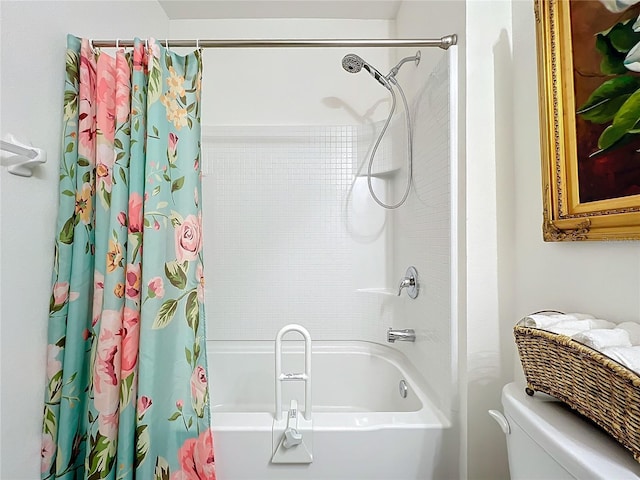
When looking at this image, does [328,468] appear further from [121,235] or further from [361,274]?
[361,274]

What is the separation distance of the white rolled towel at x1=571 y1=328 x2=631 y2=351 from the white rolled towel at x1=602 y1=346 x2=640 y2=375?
0.02m

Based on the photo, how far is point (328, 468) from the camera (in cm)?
117

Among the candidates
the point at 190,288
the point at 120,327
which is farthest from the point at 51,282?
the point at 190,288

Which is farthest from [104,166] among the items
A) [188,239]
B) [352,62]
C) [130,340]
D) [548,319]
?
[548,319]

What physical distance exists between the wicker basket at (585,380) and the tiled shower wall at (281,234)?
1.33 m

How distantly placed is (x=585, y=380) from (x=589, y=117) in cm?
55

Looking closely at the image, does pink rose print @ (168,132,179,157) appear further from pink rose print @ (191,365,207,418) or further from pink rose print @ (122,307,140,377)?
pink rose print @ (191,365,207,418)

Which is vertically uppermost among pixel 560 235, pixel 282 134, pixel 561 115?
pixel 282 134

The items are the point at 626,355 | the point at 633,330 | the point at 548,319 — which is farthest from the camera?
the point at 548,319

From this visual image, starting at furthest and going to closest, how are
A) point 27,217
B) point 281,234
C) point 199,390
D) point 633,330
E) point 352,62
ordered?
point 281,234 → point 352,62 → point 199,390 → point 27,217 → point 633,330

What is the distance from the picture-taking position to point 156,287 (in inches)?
43.1

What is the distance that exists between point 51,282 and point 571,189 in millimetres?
1420

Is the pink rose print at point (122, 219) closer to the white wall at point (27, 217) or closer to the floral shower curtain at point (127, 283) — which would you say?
the floral shower curtain at point (127, 283)

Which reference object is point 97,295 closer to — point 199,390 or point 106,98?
point 199,390
